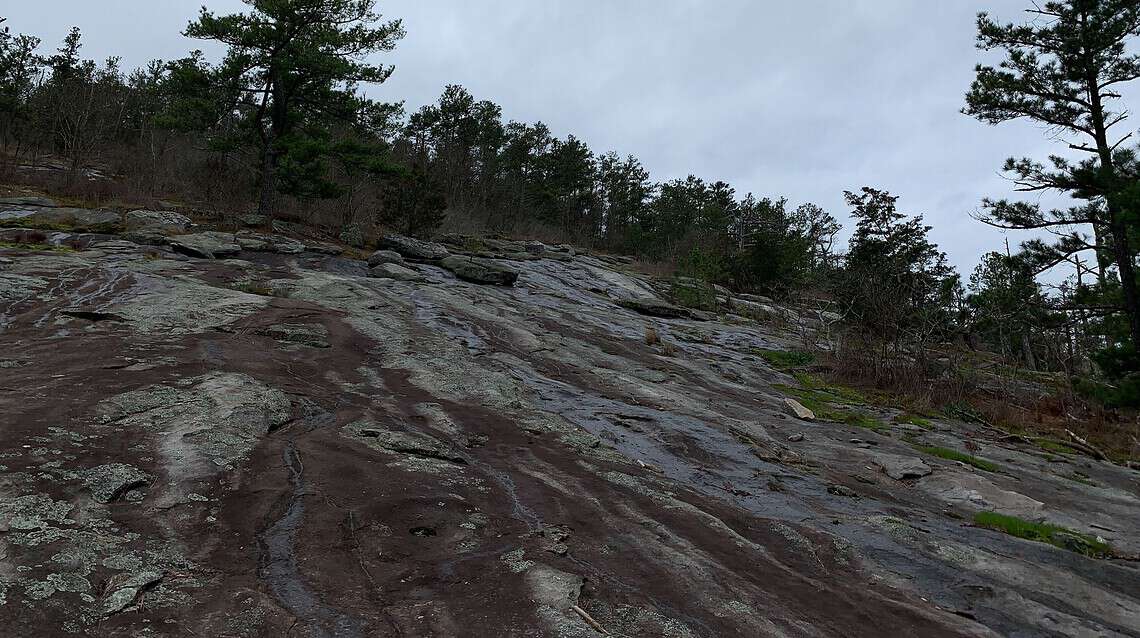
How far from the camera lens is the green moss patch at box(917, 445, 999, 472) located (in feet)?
24.3

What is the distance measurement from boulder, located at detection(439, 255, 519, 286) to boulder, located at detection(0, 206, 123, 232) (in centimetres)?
917

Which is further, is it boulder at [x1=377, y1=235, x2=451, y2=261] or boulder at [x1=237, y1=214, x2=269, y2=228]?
boulder at [x1=377, y1=235, x2=451, y2=261]

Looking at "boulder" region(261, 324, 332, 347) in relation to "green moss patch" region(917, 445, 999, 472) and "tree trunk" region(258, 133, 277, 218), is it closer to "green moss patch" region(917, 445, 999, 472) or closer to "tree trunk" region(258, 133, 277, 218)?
"green moss patch" region(917, 445, 999, 472)

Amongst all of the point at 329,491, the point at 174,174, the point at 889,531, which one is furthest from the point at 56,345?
the point at 174,174

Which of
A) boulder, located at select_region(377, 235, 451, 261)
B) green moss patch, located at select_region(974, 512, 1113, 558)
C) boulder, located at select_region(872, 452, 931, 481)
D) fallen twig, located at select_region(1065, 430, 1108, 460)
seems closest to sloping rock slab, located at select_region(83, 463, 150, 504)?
green moss patch, located at select_region(974, 512, 1113, 558)

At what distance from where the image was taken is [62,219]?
15625 millimetres

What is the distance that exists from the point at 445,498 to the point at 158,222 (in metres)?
17.4

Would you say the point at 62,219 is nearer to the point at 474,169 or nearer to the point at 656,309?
the point at 656,309

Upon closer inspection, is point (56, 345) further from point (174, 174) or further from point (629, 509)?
point (174, 174)

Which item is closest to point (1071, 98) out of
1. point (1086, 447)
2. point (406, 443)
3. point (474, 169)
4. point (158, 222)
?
point (1086, 447)

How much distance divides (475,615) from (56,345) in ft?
19.2

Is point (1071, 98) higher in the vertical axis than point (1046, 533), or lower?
higher

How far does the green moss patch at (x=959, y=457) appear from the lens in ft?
24.3

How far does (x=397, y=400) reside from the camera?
6102 millimetres
